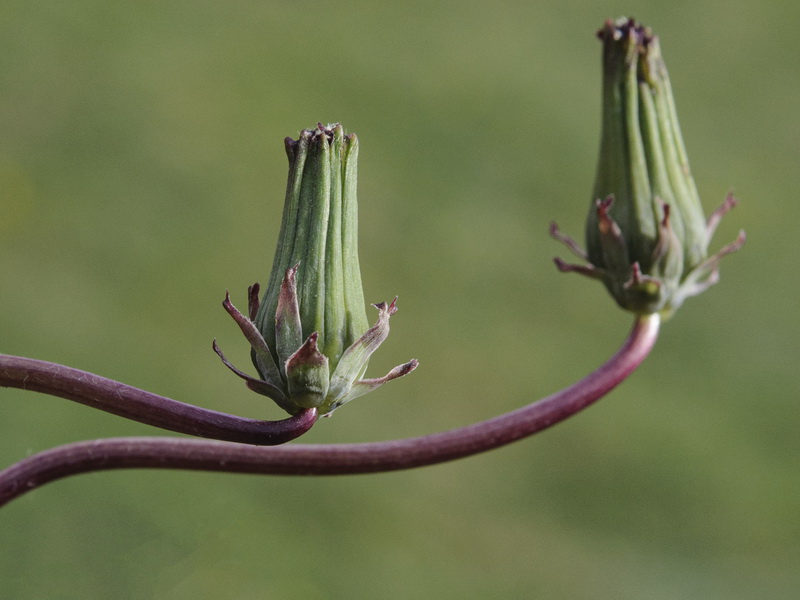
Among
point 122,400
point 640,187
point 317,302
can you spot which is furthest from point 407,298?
point 122,400

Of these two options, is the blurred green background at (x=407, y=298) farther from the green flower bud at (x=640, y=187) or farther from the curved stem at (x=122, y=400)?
the curved stem at (x=122, y=400)

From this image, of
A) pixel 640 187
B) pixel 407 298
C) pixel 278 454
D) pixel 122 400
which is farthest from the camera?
pixel 407 298

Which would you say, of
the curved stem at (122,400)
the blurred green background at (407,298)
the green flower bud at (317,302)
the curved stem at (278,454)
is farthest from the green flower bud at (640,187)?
the blurred green background at (407,298)

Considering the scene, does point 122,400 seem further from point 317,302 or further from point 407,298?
point 407,298

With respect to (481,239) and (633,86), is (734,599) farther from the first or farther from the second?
(633,86)

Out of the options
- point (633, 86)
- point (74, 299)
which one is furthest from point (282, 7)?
point (633, 86)

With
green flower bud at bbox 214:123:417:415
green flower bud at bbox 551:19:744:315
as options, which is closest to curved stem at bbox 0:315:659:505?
green flower bud at bbox 214:123:417:415
